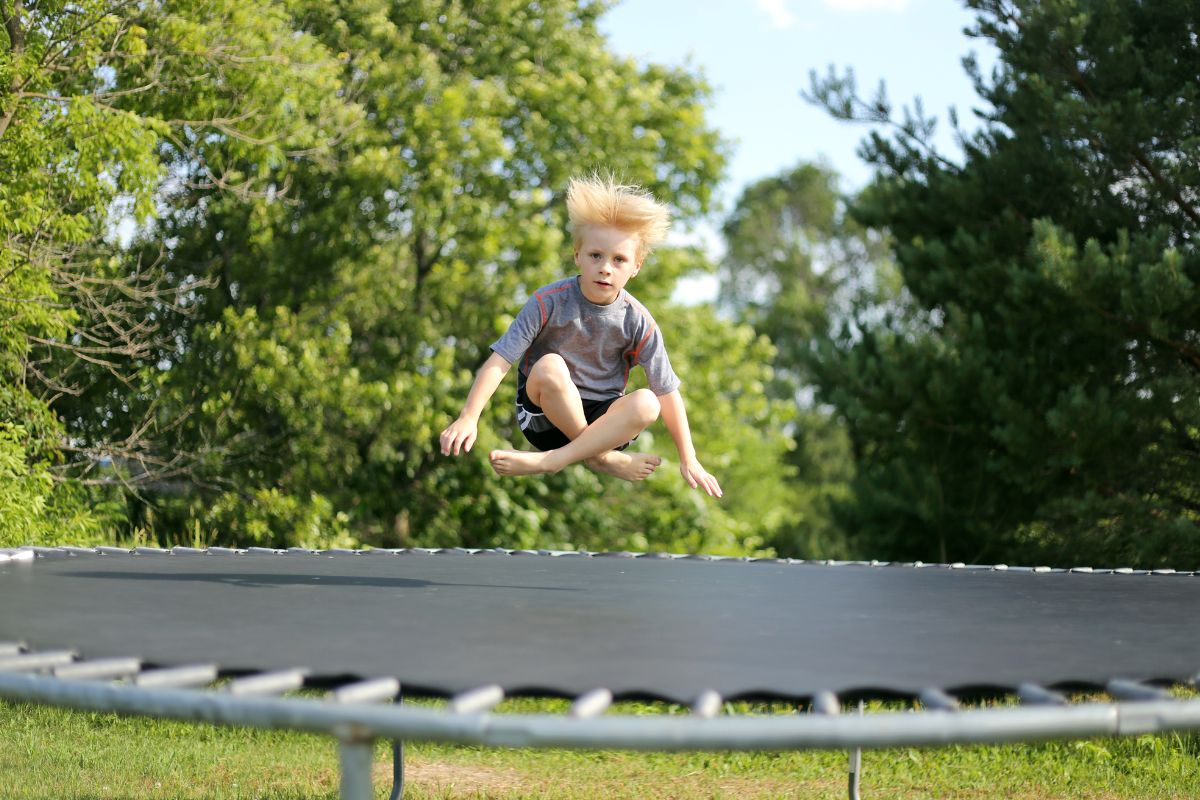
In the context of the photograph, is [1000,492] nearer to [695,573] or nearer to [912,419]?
[912,419]

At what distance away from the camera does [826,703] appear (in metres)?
1.27

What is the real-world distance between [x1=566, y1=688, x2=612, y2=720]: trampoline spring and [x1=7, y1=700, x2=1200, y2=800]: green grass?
271cm

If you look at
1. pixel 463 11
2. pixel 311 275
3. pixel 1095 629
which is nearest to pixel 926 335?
pixel 1095 629

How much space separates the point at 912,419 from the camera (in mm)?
6871

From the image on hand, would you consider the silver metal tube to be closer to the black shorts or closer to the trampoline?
the trampoline

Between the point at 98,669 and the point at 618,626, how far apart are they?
33.1 inches

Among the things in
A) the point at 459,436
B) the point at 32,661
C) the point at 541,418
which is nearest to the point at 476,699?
the point at 32,661

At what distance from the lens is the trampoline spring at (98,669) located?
1.38 meters

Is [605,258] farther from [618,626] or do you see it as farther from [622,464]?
[618,626]

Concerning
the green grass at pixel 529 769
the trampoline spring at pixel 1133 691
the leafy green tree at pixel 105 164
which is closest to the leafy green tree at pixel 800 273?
the leafy green tree at pixel 105 164

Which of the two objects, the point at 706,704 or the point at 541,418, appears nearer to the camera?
the point at 706,704

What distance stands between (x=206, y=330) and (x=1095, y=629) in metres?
8.26

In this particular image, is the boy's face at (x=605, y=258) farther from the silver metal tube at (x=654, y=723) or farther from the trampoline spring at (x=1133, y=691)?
the silver metal tube at (x=654, y=723)

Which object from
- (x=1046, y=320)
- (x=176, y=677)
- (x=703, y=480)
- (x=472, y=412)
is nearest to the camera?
(x=176, y=677)
